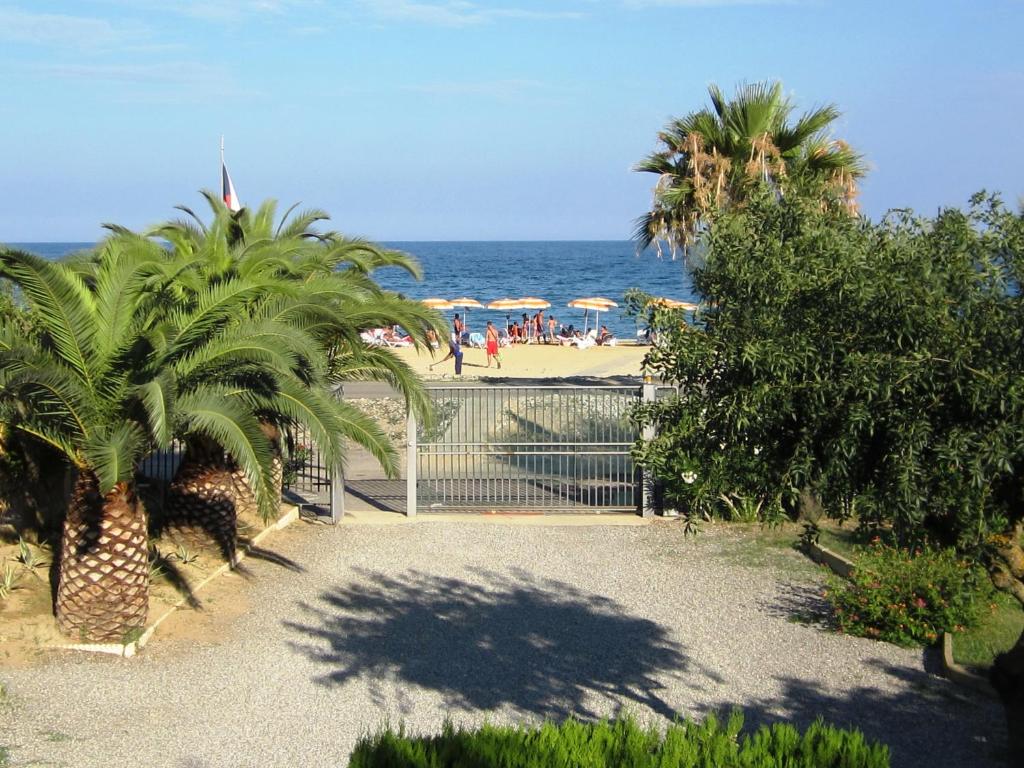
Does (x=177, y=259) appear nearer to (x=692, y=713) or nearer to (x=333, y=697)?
(x=333, y=697)

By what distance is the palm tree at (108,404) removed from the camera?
382 inches

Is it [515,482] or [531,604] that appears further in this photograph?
[515,482]

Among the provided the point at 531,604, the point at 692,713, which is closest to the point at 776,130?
the point at 531,604

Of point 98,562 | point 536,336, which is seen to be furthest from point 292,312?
point 536,336

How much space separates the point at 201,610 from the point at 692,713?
5.43 meters

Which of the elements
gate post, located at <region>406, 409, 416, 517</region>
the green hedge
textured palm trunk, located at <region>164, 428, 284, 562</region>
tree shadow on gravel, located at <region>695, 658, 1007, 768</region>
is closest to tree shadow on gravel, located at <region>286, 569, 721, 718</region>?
tree shadow on gravel, located at <region>695, 658, 1007, 768</region>

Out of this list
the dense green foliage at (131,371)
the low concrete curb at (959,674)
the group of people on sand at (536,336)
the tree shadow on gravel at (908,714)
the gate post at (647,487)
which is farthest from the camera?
the group of people on sand at (536,336)

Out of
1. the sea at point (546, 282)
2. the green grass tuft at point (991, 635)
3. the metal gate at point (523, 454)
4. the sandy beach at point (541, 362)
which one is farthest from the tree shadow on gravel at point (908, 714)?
the sea at point (546, 282)

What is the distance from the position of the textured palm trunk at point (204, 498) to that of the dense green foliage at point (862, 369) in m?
7.63

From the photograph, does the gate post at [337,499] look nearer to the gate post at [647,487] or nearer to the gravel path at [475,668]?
the gravel path at [475,668]

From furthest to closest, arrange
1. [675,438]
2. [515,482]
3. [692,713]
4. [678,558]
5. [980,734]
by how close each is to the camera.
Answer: [515,482], [678,558], [692,713], [980,734], [675,438]

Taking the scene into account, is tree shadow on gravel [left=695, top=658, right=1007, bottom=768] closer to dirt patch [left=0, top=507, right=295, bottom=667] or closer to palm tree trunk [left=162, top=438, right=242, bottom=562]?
dirt patch [left=0, top=507, right=295, bottom=667]

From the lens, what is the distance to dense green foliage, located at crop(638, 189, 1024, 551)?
607 cm

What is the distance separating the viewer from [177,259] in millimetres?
12844
